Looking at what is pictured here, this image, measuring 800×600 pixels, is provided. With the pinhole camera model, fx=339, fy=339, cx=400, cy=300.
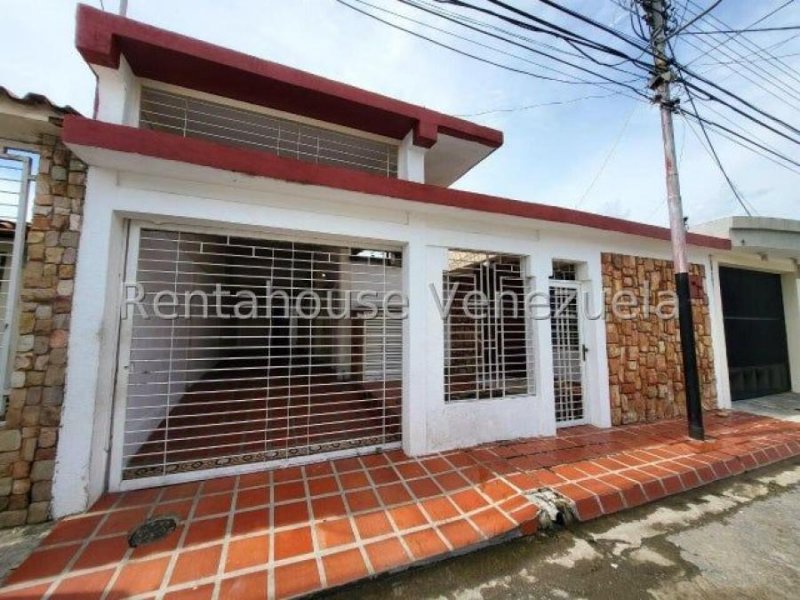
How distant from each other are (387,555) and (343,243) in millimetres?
3164

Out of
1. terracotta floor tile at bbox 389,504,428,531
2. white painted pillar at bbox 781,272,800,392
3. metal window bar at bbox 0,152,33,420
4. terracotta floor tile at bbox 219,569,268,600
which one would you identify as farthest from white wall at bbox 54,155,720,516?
white painted pillar at bbox 781,272,800,392

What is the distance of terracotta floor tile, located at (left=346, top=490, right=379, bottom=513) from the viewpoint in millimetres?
2992

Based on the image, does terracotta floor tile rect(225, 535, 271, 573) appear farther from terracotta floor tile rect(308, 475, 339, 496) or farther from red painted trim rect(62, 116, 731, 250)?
red painted trim rect(62, 116, 731, 250)

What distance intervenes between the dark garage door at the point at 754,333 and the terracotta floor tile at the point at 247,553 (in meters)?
9.23

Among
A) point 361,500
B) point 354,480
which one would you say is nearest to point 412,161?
point 354,480

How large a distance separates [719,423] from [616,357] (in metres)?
2.04

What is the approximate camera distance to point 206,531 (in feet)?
8.76

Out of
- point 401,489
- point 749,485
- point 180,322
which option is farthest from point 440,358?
point 180,322

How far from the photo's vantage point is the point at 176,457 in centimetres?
386

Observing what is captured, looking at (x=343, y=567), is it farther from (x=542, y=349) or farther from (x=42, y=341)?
(x=542, y=349)

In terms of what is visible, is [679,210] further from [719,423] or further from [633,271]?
[719,423]

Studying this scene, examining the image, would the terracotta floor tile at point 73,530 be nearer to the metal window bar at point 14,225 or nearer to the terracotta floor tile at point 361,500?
the metal window bar at point 14,225

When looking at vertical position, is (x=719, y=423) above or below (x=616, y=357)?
below

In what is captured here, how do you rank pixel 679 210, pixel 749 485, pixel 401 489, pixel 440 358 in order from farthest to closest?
pixel 679 210 < pixel 440 358 < pixel 749 485 < pixel 401 489
